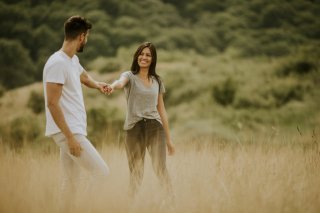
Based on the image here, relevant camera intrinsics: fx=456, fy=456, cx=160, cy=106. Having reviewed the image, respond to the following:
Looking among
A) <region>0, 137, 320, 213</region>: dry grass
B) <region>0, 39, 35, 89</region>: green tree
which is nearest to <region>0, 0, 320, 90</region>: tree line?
<region>0, 39, 35, 89</region>: green tree

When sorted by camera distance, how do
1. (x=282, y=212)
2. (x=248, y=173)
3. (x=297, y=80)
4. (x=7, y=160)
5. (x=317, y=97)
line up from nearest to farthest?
(x=282, y=212) < (x=248, y=173) < (x=7, y=160) < (x=317, y=97) < (x=297, y=80)

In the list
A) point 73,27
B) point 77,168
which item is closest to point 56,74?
point 73,27

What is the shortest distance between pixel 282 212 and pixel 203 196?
→ 0.76 metres

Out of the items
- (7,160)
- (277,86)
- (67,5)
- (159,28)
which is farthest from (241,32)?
(7,160)

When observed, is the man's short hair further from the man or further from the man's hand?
the man's hand

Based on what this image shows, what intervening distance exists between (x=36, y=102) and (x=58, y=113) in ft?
44.4

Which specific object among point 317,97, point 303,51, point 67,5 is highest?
point 67,5

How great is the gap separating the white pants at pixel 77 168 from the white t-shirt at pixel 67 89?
9 centimetres

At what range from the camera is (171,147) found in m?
5.12

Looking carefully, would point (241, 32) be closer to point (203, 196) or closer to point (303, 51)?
point (303, 51)

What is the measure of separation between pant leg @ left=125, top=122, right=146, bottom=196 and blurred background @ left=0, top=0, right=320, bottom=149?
1324 mm

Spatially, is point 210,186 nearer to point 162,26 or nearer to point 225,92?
Answer: point 225,92

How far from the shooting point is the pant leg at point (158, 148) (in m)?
4.61

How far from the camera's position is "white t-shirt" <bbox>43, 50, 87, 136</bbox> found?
370cm
